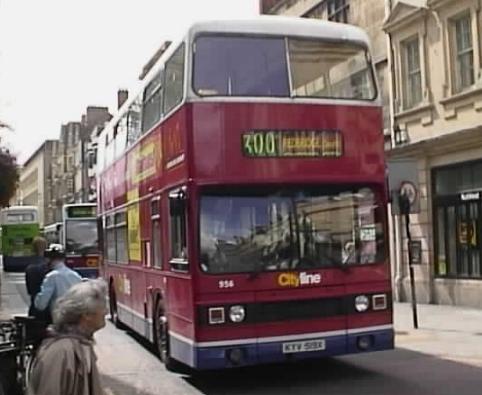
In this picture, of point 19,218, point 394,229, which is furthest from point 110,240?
point 19,218

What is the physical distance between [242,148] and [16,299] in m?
22.9

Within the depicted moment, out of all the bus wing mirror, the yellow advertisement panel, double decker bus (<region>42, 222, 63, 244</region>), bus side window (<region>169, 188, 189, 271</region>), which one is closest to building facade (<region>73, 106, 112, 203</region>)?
double decker bus (<region>42, 222, 63, 244</region>)

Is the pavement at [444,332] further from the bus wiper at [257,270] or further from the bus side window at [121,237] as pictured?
the bus side window at [121,237]

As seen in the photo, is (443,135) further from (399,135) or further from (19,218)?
(19,218)

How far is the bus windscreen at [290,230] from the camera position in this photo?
10.6m

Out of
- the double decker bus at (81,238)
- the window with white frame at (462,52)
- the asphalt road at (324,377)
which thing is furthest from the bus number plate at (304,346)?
the double decker bus at (81,238)

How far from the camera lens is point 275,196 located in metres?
10.8

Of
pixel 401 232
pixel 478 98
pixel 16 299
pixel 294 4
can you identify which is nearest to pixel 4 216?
pixel 16 299

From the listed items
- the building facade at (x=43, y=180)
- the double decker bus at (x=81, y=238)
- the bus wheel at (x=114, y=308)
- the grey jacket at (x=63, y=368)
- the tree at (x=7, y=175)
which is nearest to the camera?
the grey jacket at (x=63, y=368)

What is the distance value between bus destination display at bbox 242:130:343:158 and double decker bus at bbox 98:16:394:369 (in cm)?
1

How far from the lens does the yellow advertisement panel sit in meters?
15.2

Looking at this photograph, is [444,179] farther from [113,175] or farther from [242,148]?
A: [242,148]

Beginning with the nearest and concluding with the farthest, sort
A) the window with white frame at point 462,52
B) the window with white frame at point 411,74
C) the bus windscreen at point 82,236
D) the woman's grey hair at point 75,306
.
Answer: the woman's grey hair at point 75,306, the window with white frame at point 462,52, the window with white frame at point 411,74, the bus windscreen at point 82,236

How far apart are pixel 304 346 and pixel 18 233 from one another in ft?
155
